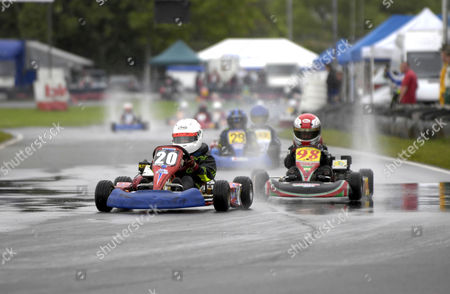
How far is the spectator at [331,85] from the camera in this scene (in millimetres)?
41188

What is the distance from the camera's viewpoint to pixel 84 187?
15.9m

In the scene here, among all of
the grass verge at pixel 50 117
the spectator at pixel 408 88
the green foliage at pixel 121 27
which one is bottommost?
the grass verge at pixel 50 117

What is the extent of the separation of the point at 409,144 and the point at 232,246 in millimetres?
14736

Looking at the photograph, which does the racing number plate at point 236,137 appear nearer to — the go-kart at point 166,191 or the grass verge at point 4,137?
the go-kart at point 166,191

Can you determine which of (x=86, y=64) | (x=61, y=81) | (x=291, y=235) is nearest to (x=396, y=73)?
(x=61, y=81)

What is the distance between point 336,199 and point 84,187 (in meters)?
3.95

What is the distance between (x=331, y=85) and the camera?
41.3 m

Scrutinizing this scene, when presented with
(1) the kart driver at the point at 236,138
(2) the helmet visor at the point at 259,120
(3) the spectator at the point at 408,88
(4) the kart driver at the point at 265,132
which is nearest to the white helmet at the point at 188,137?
(4) the kart driver at the point at 265,132

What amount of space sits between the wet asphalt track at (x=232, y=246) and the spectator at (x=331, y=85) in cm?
2563

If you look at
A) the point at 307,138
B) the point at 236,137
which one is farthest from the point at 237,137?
the point at 307,138

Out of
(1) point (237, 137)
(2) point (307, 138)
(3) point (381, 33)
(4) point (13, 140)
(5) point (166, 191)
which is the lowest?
(4) point (13, 140)

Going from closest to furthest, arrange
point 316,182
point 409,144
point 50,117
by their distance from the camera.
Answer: point 316,182 < point 409,144 < point 50,117

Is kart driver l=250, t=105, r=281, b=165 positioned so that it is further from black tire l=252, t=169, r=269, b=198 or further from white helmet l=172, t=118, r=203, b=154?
white helmet l=172, t=118, r=203, b=154

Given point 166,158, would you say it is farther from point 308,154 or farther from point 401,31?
point 401,31
